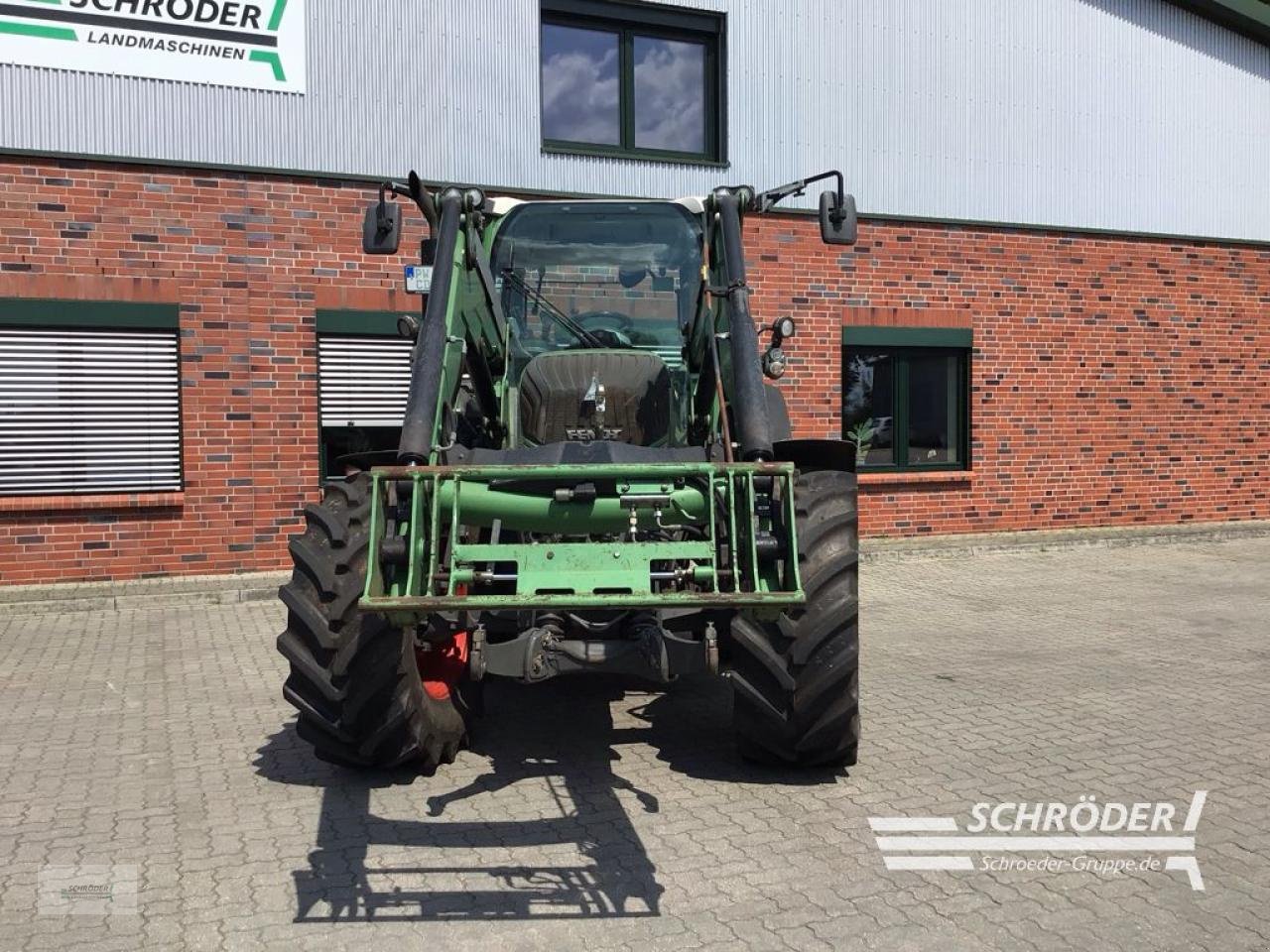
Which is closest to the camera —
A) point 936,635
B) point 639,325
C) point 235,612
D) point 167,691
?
point 639,325

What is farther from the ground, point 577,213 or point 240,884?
point 577,213

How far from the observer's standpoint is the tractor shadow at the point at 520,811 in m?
3.78

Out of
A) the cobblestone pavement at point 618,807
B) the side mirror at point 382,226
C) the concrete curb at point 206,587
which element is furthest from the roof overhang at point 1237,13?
the side mirror at point 382,226

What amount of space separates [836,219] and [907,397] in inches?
263

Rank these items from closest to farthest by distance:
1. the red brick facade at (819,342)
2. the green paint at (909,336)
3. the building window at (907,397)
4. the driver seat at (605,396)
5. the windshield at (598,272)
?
the driver seat at (605,396)
the windshield at (598,272)
the red brick facade at (819,342)
the green paint at (909,336)
the building window at (907,397)

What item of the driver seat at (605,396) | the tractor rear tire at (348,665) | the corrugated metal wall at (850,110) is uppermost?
the corrugated metal wall at (850,110)

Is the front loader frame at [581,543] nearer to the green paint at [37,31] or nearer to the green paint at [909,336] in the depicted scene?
the green paint at [37,31]

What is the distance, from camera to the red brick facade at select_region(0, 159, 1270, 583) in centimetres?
941

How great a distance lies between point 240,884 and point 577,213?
3757mm

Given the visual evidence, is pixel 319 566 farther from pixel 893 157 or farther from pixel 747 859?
pixel 893 157

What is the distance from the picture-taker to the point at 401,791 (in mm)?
4836

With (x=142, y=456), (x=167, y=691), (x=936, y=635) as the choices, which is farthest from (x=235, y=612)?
(x=936, y=635)

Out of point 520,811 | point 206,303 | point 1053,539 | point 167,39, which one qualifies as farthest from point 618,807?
point 1053,539

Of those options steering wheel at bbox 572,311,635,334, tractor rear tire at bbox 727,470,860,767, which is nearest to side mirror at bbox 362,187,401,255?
steering wheel at bbox 572,311,635,334
